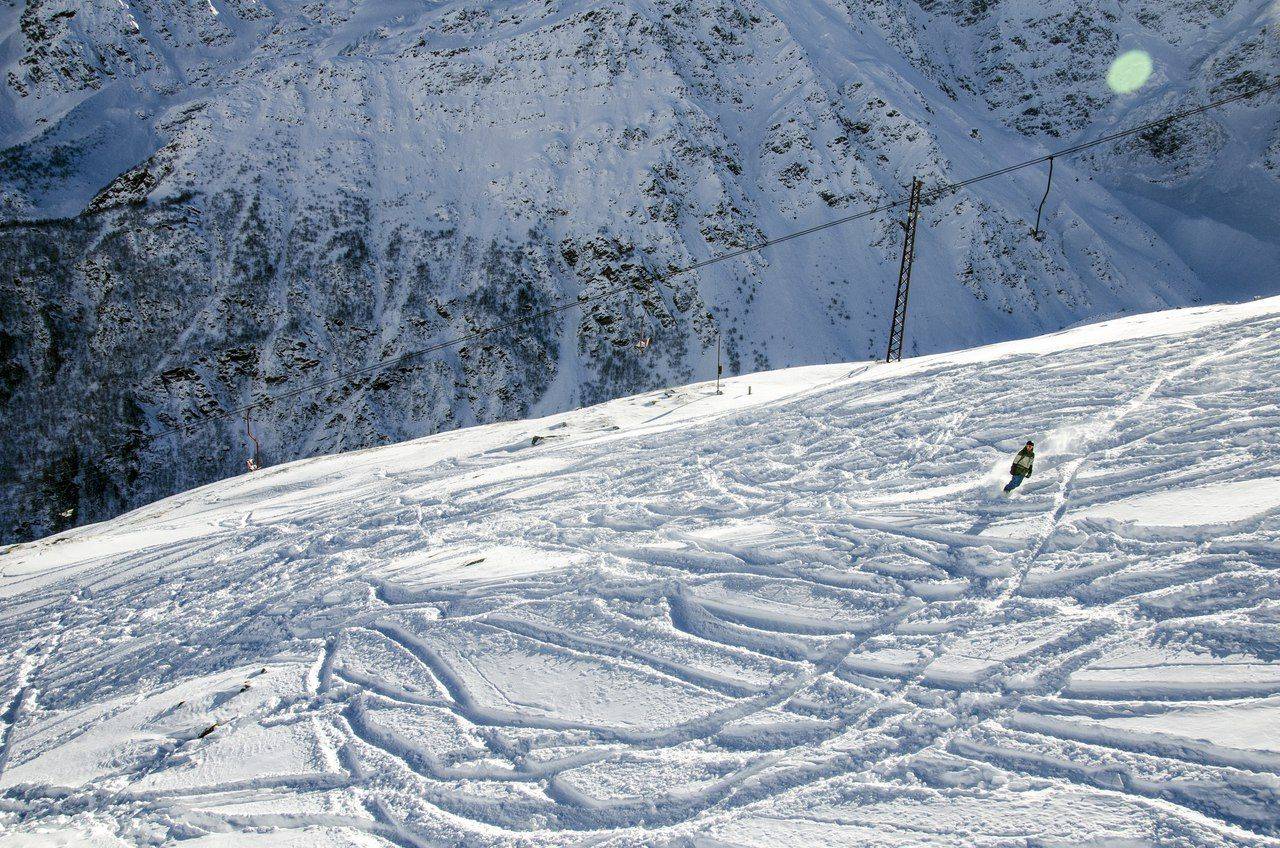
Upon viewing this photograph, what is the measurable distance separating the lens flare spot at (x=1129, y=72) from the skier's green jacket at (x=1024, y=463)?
213ft

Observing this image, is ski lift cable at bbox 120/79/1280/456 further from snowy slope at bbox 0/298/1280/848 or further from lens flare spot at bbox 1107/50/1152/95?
snowy slope at bbox 0/298/1280/848

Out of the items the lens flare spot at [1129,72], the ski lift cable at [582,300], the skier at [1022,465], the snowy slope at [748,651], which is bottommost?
the snowy slope at [748,651]

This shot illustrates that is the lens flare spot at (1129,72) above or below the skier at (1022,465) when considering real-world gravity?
above

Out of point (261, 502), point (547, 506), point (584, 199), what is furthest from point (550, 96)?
point (547, 506)

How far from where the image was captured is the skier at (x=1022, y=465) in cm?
800

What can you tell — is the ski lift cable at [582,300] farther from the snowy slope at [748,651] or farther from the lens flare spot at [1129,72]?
the snowy slope at [748,651]

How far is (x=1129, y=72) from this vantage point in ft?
175

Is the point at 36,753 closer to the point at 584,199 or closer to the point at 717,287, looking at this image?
the point at 717,287

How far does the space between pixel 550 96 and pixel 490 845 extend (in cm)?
5068

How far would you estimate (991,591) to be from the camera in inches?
245

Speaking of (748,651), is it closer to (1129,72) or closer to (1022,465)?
(1022,465)

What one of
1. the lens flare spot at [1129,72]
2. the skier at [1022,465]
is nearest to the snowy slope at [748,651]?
the skier at [1022,465]

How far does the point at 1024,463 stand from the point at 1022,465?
0.12 ft

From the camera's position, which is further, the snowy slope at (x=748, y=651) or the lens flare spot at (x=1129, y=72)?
the lens flare spot at (x=1129, y=72)
